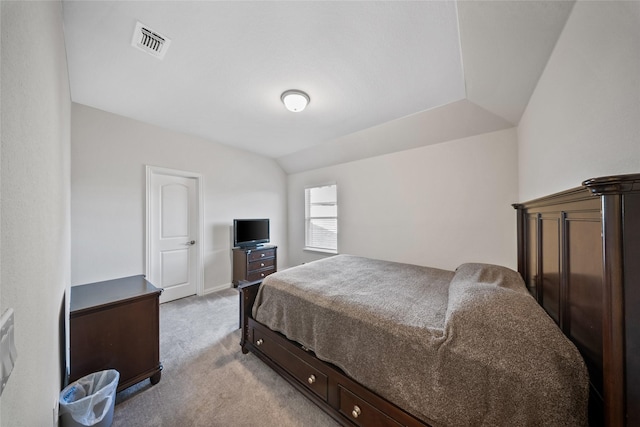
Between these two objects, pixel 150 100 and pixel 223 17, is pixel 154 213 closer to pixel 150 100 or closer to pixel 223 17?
pixel 150 100

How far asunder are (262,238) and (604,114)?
4252 mm

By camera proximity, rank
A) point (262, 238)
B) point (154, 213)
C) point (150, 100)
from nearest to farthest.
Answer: point (150, 100), point (154, 213), point (262, 238)

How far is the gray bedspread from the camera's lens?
2.81ft

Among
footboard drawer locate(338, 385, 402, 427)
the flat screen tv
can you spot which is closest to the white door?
the flat screen tv

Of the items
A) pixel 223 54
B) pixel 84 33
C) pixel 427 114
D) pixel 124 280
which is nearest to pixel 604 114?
pixel 427 114

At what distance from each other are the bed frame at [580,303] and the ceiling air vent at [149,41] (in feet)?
7.17

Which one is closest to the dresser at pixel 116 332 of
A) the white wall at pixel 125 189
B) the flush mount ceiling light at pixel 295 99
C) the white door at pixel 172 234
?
the white wall at pixel 125 189

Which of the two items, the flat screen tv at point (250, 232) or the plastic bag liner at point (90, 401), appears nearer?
the plastic bag liner at point (90, 401)

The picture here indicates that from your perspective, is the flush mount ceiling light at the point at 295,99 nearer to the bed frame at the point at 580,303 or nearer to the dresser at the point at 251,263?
the bed frame at the point at 580,303

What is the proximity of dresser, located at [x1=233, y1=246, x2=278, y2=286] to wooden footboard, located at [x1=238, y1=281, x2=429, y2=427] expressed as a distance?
176 cm

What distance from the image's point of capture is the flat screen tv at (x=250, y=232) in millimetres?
3926

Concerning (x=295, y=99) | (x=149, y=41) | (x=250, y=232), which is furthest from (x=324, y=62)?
(x=250, y=232)

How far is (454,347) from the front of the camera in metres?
1.04

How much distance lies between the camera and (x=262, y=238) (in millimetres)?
4336
